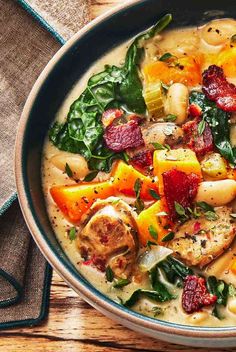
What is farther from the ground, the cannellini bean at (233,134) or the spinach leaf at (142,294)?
the cannellini bean at (233,134)

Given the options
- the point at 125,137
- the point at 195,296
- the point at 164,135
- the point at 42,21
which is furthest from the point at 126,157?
the point at 42,21

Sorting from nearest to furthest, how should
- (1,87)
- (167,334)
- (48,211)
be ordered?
(167,334) → (48,211) → (1,87)

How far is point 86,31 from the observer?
4000 mm

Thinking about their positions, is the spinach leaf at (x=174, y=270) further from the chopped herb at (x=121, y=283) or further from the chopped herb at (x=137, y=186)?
the chopped herb at (x=137, y=186)

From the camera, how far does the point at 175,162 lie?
12.0ft

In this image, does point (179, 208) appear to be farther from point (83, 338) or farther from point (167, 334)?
point (83, 338)

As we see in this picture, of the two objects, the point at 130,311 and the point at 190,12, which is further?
the point at 190,12

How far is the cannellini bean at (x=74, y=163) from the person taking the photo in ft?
12.7

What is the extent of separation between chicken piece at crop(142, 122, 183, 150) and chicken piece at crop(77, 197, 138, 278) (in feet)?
1.04

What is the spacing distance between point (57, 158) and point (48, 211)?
0.25 metres

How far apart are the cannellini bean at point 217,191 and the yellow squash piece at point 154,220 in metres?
0.17

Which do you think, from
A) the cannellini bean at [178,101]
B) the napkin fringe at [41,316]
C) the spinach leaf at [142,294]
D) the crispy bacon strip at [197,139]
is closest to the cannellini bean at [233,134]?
the crispy bacon strip at [197,139]

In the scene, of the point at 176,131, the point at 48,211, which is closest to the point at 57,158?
the point at 48,211

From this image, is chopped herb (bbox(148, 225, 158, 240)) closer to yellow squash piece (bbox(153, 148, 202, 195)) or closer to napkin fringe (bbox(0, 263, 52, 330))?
yellow squash piece (bbox(153, 148, 202, 195))
